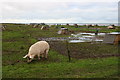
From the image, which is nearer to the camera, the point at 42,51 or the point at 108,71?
the point at 108,71

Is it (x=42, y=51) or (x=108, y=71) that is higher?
(x=42, y=51)

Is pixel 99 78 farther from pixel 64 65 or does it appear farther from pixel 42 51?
pixel 42 51

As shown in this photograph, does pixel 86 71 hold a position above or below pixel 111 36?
below

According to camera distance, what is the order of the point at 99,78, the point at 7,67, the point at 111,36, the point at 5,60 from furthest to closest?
the point at 111,36
the point at 5,60
the point at 7,67
the point at 99,78

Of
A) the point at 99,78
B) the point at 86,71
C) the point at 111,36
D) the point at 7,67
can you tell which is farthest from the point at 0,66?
the point at 111,36

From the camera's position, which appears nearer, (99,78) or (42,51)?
(99,78)

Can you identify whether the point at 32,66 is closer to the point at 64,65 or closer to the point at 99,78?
the point at 64,65

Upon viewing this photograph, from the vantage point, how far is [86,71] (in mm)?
11352

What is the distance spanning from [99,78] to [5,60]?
28.1 feet

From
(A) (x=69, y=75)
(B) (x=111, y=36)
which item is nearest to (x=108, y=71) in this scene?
(A) (x=69, y=75)

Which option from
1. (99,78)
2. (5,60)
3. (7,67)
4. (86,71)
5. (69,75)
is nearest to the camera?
(99,78)

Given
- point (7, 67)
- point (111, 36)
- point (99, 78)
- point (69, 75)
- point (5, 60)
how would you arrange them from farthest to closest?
point (111, 36)
point (5, 60)
point (7, 67)
point (69, 75)
point (99, 78)

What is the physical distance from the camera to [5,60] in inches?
577

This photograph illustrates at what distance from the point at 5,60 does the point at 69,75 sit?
676cm
